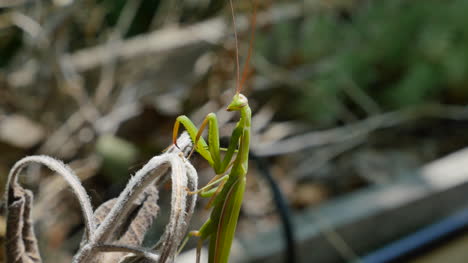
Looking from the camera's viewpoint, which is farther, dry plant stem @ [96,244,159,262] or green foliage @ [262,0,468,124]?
green foliage @ [262,0,468,124]

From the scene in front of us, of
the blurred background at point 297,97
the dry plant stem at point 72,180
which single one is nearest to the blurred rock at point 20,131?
the blurred background at point 297,97

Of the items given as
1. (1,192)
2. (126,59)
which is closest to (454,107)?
(126,59)

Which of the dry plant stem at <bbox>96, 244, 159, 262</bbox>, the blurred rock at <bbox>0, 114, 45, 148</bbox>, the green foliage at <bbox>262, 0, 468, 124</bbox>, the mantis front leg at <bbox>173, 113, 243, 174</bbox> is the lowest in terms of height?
the dry plant stem at <bbox>96, 244, 159, 262</bbox>

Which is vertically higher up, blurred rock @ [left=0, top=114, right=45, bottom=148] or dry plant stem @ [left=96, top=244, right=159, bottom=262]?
blurred rock @ [left=0, top=114, right=45, bottom=148]

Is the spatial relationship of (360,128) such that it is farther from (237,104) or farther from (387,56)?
(237,104)

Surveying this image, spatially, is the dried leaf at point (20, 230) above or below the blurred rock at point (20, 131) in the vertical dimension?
below

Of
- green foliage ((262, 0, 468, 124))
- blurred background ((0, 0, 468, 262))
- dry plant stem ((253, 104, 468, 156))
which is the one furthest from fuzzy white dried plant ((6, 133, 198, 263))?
green foliage ((262, 0, 468, 124))

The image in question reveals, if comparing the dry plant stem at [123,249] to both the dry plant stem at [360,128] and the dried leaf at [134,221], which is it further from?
the dry plant stem at [360,128]

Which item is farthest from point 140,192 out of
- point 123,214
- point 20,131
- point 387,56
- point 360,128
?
point 387,56

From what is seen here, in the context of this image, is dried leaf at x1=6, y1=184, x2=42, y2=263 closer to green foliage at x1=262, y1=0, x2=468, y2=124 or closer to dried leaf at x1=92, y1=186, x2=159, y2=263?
dried leaf at x1=92, y1=186, x2=159, y2=263
